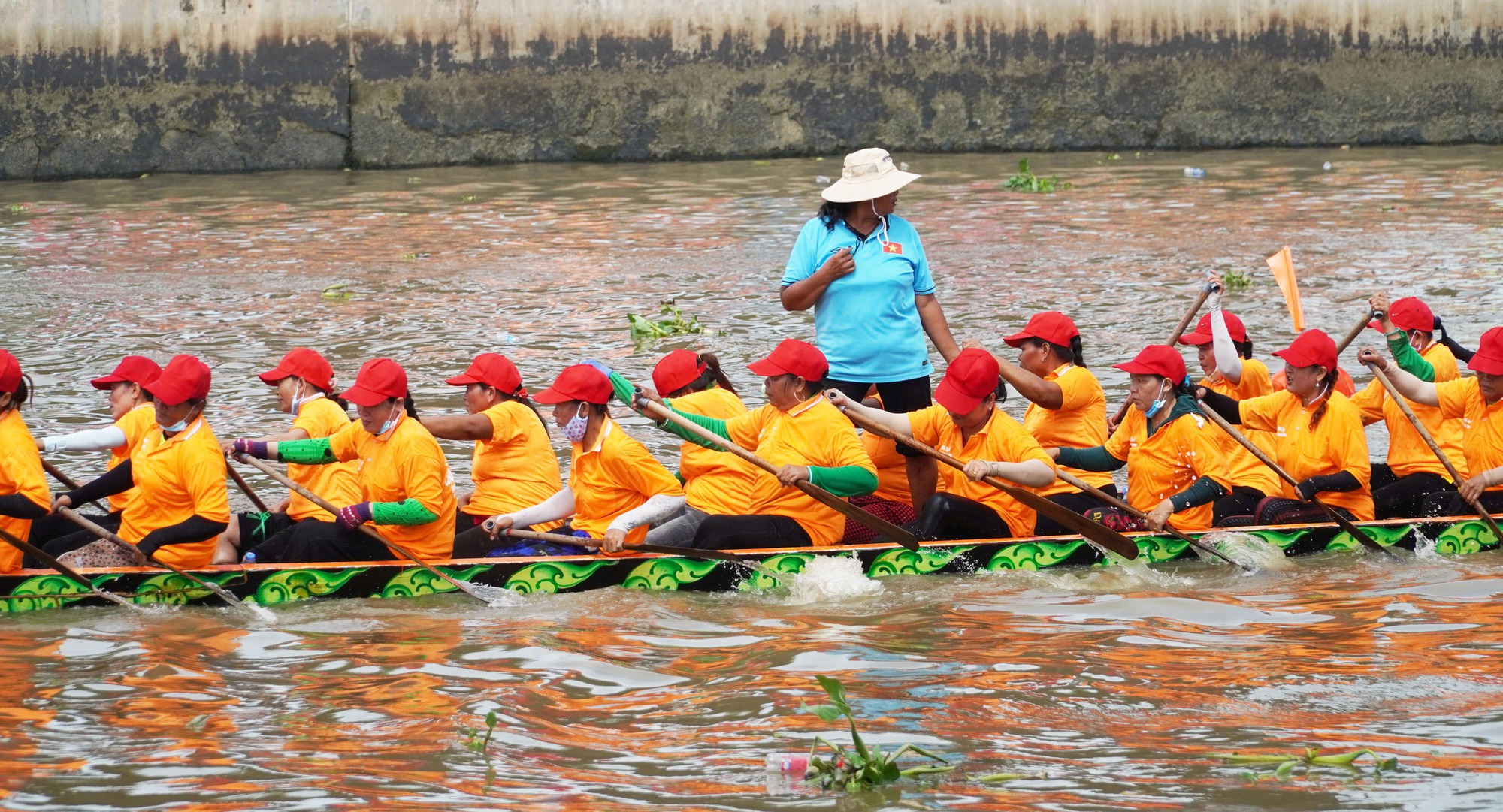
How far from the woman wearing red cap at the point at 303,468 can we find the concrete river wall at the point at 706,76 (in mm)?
12869

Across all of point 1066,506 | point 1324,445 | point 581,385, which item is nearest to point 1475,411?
point 1324,445

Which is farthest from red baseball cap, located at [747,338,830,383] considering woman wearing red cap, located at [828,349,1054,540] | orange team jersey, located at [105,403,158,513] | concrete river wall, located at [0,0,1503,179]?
concrete river wall, located at [0,0,1503,179]

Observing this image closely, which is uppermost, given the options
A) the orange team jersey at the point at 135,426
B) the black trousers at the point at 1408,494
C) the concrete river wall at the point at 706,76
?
the concrete river wall at the point at 706,76

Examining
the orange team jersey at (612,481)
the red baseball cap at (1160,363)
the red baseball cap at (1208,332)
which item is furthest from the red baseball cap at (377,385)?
the red baseball cap at (1208,332)

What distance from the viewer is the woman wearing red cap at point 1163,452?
865 cm

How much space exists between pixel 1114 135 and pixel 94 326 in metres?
12.9

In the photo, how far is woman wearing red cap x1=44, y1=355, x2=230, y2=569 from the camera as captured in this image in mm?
7773

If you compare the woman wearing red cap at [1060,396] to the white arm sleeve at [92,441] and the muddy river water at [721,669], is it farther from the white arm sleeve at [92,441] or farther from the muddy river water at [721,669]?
the white arm sleeve at [92,441]

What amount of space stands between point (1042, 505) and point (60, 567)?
4327 millimetres

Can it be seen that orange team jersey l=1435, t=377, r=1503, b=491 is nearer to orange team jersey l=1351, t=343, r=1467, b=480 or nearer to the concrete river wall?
orange team jersey l=1351, t=343, r=1467, b=480

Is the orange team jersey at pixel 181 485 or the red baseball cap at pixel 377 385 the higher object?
the red baseball cap at pixel 377 385

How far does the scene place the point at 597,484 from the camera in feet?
27.3

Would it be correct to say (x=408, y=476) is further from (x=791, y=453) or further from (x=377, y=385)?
(x=791, y=453)

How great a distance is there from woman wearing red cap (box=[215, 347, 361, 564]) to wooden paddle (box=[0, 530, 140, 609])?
0.56 m
